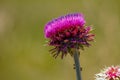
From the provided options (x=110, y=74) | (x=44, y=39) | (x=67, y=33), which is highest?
(x=44, y=39)

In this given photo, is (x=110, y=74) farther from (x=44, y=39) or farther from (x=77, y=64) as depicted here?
(x=44, y=39)

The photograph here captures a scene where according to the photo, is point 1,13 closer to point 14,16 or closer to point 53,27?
point 14,16

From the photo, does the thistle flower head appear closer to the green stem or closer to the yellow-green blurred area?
the green stem

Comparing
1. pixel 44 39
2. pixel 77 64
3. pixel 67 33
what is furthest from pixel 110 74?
pixel 44 39

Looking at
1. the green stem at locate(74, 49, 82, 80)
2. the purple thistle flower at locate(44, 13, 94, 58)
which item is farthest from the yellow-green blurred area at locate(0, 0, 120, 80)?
the green stem at locate(74, 49, 82, 80)

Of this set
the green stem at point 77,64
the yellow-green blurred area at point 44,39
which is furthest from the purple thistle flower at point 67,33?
the yellow-green blurred area at point 44,39

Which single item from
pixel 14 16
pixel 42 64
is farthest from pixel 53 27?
pixel 14 16
